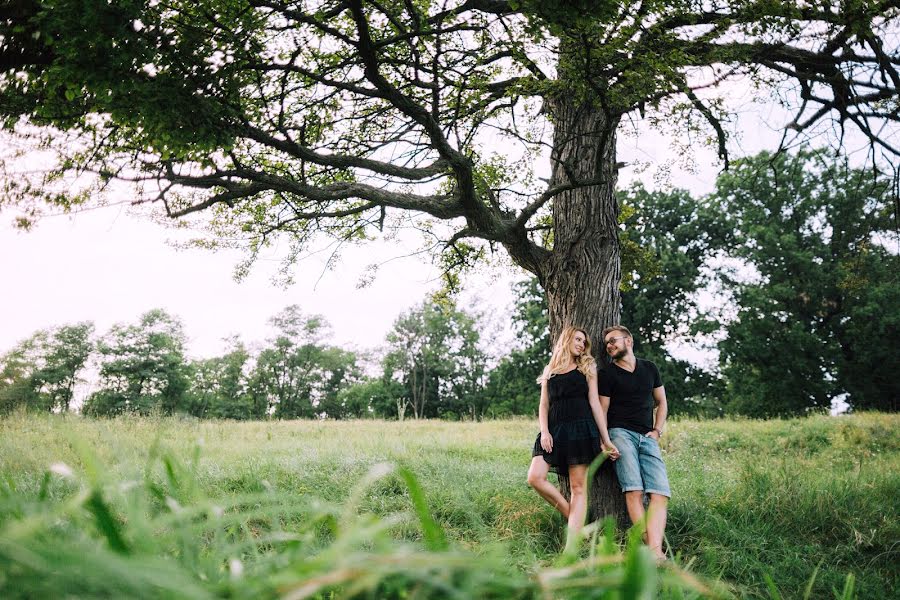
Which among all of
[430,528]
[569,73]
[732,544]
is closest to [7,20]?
[569,73]

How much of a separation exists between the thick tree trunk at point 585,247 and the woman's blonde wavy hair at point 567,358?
202 mm

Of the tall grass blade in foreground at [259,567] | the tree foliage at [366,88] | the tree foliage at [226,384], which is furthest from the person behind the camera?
the tree foliage at [226,384]

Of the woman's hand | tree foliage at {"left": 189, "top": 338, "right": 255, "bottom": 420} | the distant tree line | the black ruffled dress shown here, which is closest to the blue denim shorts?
the black ruffled dress

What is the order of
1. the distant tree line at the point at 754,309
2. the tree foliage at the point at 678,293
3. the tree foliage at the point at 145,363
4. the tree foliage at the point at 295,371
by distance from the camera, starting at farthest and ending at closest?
1. the tree foliage at the point at 295,371
2. the tree foliage at the point at 145,363
3. the tree foliage at the point at 678,293
4. the distant tree line at the point at 754,309

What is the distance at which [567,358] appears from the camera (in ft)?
17.1

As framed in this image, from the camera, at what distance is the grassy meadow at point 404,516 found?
0.40m

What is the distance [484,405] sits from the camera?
44438mm

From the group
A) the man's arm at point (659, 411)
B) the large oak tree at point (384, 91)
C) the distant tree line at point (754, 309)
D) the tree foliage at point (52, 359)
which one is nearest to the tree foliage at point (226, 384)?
the tree foliage at point (52, 359)

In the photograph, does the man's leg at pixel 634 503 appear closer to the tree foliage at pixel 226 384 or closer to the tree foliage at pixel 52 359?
the tree foliage at pixel 226 384

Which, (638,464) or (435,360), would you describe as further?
(435,360)

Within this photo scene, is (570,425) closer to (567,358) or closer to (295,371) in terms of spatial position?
(567,358)

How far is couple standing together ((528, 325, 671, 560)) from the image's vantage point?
4.82 metres

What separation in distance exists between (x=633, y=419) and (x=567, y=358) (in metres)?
0.91

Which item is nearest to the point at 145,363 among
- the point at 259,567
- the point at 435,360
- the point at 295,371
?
the point at 295,371
